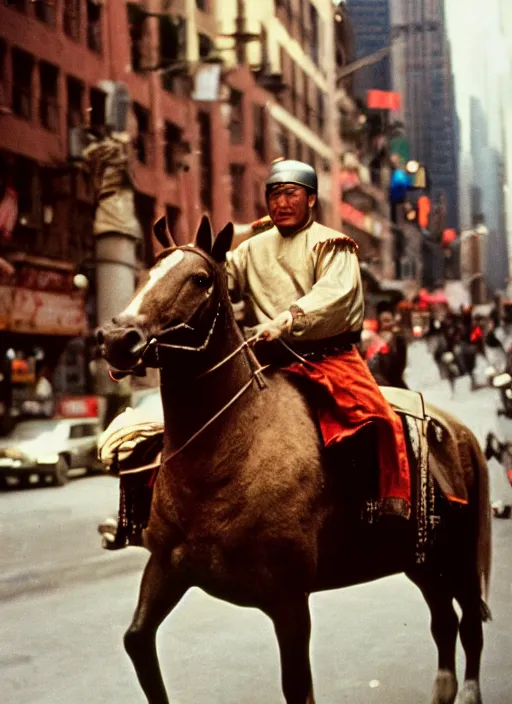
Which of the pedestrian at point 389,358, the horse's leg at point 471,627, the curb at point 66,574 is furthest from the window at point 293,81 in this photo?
the horse's leg at point 471,627

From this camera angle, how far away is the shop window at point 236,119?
26766 millimetres

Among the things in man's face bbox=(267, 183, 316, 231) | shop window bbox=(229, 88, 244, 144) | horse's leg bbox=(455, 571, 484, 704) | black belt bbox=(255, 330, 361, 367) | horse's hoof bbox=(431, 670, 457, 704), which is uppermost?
shop window bbox=(229, 88, 244, 144)

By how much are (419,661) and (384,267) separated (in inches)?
2129

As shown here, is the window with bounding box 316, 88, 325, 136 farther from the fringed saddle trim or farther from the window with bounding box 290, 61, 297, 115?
the fringed saddle trim

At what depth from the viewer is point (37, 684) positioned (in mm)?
5586

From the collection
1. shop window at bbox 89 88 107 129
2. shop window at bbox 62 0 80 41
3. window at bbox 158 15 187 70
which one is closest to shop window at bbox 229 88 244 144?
→ window at bbox 158 15 187 70

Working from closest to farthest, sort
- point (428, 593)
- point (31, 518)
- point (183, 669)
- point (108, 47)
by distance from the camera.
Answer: point (428, 593), point (183, 669), point (31, 518), point (108, 47)

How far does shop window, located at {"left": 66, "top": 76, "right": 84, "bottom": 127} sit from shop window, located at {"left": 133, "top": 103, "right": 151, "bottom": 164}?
1.40m

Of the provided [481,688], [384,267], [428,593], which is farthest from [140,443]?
[384,267]

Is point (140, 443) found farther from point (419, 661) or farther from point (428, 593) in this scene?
point (419, 661)

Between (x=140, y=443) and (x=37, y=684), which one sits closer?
→ (x=140, y=443)

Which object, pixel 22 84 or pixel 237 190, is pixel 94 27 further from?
pixel 237 190

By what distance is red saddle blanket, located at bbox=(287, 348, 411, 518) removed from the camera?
432cm

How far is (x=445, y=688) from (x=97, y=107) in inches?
716
